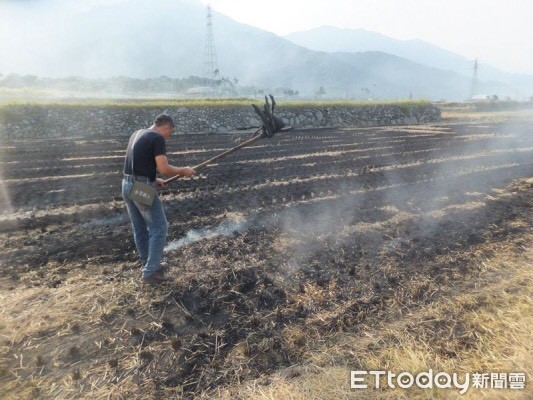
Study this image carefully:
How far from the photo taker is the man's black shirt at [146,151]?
395cm

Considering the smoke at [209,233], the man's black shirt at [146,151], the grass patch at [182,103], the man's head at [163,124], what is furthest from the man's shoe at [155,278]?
the grass patch at [182,103]

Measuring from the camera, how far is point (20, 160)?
1191 cm

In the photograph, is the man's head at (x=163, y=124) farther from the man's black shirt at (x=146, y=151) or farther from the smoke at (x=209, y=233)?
the smoke at (x=209, y=233)

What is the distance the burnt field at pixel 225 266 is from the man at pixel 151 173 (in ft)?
1.16

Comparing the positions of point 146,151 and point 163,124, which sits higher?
point 163,124

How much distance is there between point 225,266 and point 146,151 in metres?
1.84

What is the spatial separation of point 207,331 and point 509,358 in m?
2.72

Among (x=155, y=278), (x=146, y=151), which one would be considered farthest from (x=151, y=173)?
(x=155, y=278)

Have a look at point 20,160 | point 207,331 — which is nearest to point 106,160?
point 20,160

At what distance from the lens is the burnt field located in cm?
318

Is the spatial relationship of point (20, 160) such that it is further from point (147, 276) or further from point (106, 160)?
point (147, 276)

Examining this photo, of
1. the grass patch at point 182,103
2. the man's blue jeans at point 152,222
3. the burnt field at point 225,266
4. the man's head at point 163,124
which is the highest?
the grass patch at point 182,103

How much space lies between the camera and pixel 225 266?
15.7 ft

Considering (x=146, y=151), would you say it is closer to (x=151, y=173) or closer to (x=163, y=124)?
(x=151, y=173)
